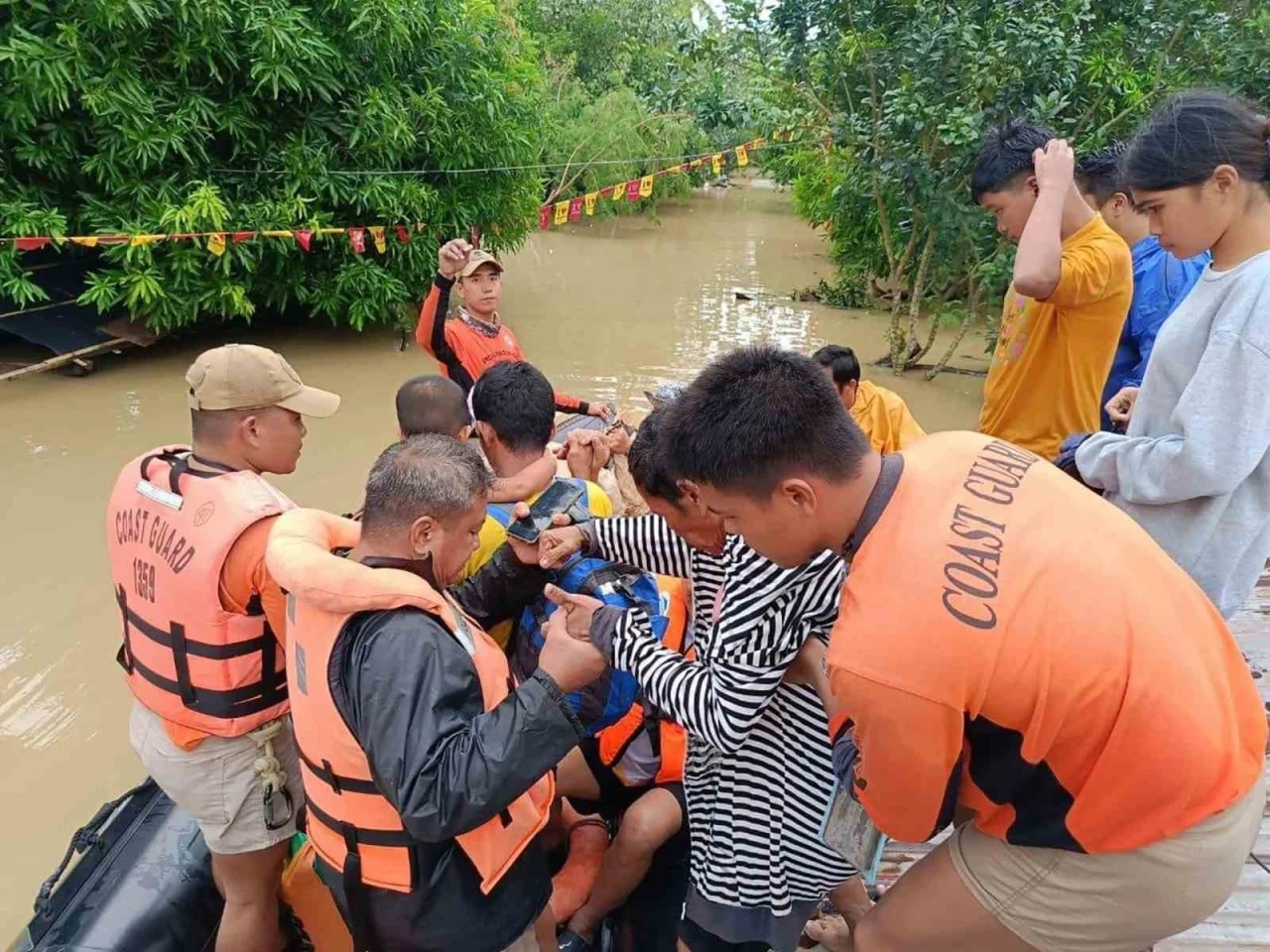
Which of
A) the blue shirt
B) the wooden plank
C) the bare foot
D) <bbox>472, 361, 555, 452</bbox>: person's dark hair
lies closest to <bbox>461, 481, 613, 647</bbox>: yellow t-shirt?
<bbox>472, 361, 555, 452</bbox>: person's dark hair

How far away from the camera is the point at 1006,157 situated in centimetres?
278

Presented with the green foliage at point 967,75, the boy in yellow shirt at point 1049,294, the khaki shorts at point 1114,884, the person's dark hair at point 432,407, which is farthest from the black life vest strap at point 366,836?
the green foliage at point 967,75

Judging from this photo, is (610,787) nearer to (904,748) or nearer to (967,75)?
(904,748)

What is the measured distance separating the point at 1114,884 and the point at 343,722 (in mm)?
1230

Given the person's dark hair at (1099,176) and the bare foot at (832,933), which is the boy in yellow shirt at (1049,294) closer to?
the person's dark hair at (1099,176)

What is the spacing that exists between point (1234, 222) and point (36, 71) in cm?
777

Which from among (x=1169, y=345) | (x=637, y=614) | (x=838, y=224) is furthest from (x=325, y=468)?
(x=838, y=224)

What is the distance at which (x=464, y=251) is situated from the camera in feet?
14.5

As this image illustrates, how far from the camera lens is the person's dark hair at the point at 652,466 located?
5.62ft

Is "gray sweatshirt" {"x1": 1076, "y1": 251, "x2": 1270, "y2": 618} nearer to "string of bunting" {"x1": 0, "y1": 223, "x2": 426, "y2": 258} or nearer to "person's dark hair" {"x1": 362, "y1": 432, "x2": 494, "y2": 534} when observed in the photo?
"person's dark hair" {"x1": 362, "y1": 432, "x2": 494, "y2": 534}

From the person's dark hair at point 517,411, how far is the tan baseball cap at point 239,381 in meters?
0.57

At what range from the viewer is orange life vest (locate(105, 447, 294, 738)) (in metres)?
1.93

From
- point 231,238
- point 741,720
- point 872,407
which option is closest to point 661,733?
point 741,720

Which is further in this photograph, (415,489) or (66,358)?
(66,358)
